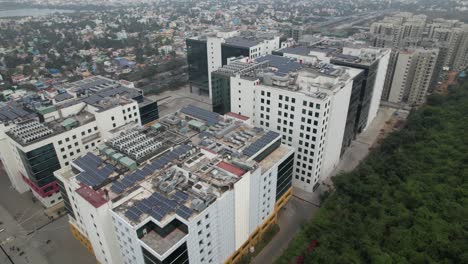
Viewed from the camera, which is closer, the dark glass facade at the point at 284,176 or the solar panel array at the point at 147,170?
the solar panel array at the point at 147,170

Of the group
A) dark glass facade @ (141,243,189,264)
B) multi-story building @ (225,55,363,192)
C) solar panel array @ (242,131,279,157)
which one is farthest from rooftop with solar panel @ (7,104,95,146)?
dark glass facade @ (141,243,189,264)

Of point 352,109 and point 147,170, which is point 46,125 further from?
point 352,109

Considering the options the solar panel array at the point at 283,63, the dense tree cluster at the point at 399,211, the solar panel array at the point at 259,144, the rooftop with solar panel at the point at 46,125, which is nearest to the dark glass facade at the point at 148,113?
the rooftop with solar panel at the point at 46,125

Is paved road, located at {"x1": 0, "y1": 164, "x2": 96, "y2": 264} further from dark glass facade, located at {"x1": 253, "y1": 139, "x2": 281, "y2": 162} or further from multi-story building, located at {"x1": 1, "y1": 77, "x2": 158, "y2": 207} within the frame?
dark glass facade, located at {"x1": 253, "y1": 139, "x2": 281, "y2": 162}

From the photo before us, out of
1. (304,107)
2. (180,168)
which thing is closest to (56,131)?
(180,168)

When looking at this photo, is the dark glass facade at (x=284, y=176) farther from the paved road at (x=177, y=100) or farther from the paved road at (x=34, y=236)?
the paved road at (x=177, y=100)
